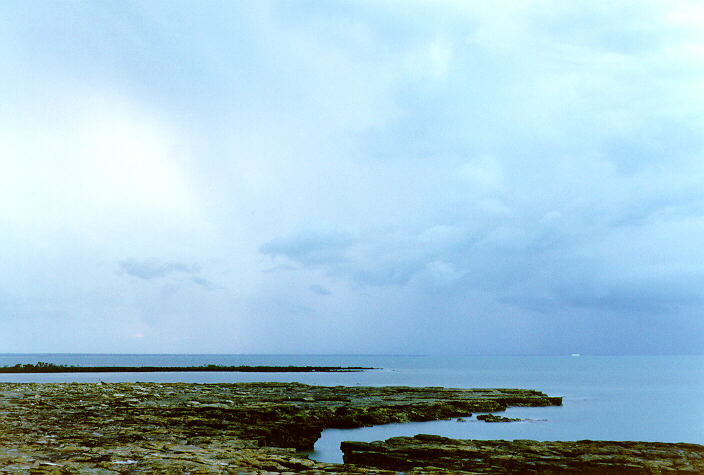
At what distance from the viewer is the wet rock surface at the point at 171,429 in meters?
16.2

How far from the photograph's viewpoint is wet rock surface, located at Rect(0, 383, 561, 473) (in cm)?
1619

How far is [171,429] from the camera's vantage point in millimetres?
23750

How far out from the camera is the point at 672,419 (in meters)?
54.4


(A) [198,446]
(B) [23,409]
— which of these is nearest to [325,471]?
(A) [198,446]

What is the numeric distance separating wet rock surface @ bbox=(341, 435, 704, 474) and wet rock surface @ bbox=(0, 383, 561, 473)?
3458mm

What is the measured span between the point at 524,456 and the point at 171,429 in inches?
584

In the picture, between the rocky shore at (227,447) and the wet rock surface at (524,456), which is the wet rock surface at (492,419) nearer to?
the rocky shore at (227,447)

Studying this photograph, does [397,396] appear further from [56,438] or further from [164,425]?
[56,438]

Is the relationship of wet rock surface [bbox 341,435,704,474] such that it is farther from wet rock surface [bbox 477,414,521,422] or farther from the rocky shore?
wet rock surface [bbox 477,414,521,422]

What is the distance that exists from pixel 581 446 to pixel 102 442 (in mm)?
18510

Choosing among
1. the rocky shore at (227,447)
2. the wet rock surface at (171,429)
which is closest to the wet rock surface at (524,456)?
the rocky shore at (227,447)

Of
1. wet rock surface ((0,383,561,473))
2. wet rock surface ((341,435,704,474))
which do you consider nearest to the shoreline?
wet rock surface ((0,383,561,473))

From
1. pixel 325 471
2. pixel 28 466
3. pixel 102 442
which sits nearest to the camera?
pixel 28 466

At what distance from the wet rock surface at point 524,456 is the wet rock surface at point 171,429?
3458mm
